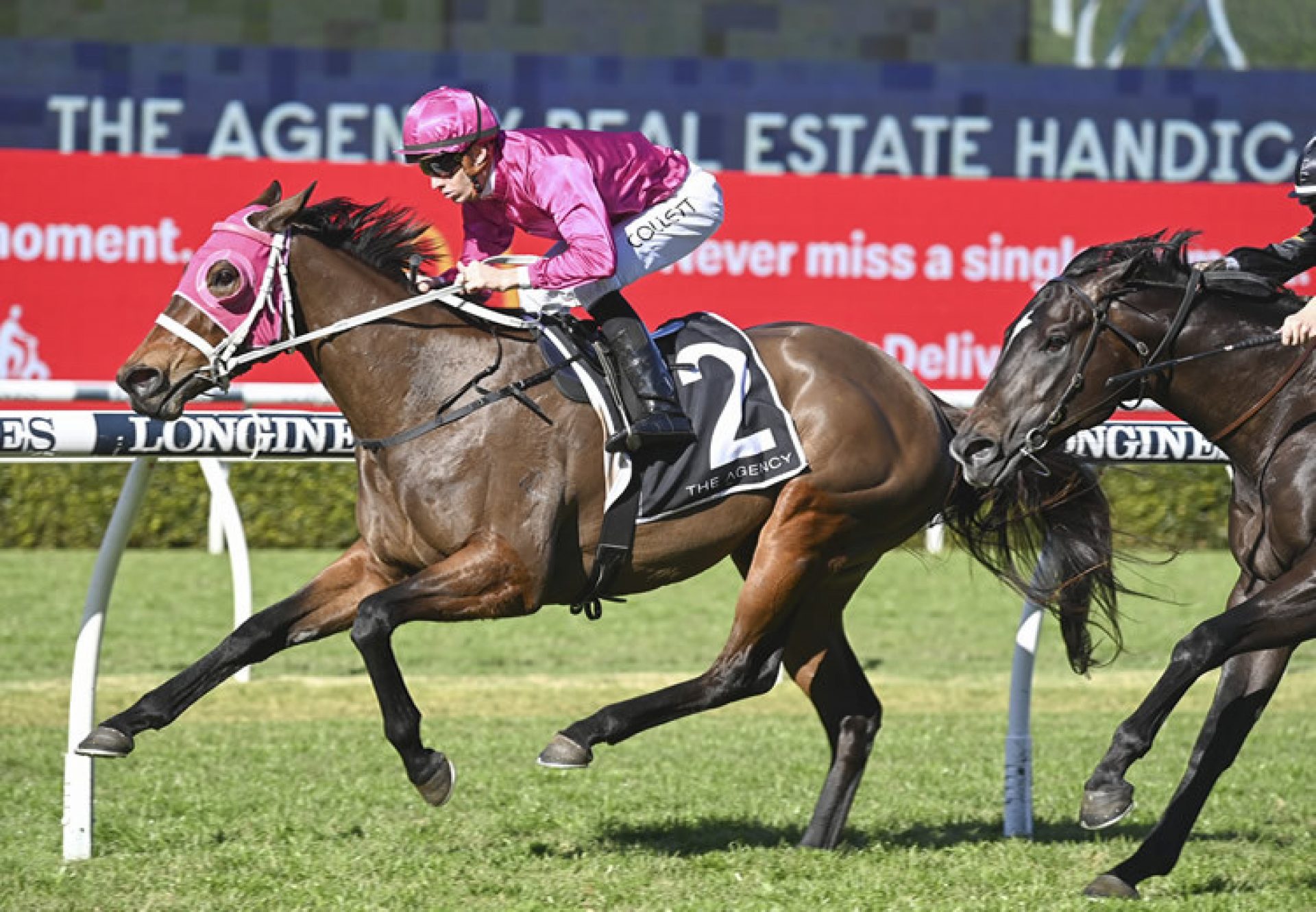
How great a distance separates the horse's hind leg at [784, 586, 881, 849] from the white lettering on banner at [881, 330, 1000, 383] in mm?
6607

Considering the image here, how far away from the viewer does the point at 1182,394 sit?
4129 millimetres

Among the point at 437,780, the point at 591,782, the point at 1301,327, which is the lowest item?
the point at 591,782

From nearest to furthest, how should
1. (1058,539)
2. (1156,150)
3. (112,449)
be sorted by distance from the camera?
(112,449) → (1058,539) → (1156,150)

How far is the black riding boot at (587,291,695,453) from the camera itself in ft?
13.9

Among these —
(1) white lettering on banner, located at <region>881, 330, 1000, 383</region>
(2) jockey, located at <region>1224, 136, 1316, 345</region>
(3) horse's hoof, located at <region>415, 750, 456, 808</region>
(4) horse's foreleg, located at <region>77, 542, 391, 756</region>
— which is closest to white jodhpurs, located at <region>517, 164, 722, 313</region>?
(4) horse's foreleg, located at <region>77, 542, 391, 756</region>

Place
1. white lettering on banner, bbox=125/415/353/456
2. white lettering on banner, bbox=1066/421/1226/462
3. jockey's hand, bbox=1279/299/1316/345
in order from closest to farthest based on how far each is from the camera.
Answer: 1. jockey's hand, bbox=1279/299/1316/345
2. white lettering on banner, bbox=125/415/353/456
3. white lettering on banner, bbox=1066/421/1226/462

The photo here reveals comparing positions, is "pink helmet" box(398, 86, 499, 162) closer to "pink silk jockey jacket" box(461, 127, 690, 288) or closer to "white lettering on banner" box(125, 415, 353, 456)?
"pink silk jockey jacket" box(461, 127, 690, 288)

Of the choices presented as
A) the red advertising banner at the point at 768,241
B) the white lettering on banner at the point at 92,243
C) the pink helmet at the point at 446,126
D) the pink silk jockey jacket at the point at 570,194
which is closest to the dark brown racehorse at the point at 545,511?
the pink silk jockey jacket at the point at 570,194

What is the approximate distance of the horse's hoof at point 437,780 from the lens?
4074 mm

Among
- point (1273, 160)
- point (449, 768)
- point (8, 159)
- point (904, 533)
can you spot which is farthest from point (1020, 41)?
point (449, 768)

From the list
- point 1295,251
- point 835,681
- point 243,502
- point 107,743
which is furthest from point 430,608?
point 243,502

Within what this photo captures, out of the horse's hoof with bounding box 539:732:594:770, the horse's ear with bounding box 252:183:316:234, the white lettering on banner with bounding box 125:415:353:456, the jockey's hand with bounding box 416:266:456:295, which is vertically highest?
the horse's ear with bounding box 252:183:316:234

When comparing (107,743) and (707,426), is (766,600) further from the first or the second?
(107,743)

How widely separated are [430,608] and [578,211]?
3.17ft
